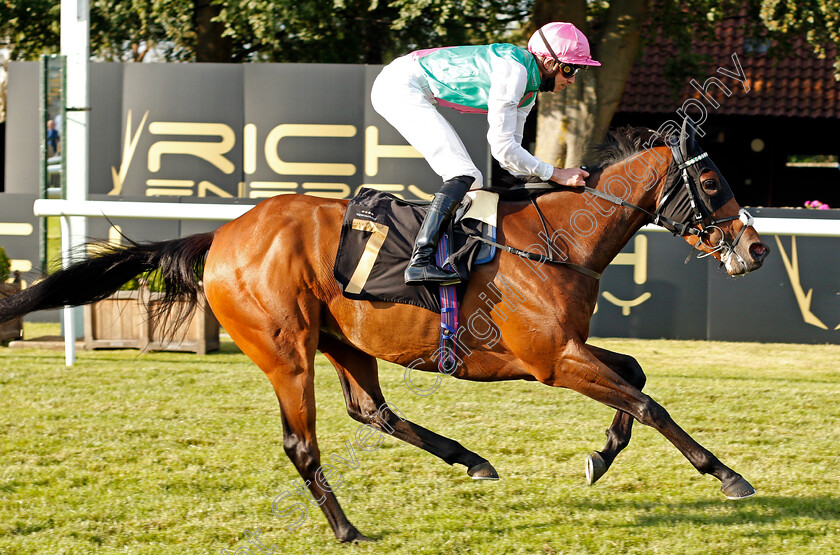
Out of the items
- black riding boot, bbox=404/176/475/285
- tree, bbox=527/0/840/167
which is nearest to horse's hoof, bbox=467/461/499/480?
black riding boot, bbox=404/176/475/285

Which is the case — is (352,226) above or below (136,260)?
above

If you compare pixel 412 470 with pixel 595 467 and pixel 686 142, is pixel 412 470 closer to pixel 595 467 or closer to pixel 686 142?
pixel 595 467

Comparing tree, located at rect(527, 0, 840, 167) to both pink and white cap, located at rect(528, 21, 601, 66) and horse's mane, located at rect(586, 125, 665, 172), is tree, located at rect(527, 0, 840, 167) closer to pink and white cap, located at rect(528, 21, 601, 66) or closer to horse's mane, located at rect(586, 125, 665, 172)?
horse's mane, located at rect(586, 125, 665, 172)

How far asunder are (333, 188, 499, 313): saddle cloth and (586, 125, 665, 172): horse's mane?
1.69ft

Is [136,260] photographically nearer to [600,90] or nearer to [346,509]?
[346,509]

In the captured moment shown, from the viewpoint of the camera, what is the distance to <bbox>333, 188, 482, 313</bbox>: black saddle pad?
11.3 feet

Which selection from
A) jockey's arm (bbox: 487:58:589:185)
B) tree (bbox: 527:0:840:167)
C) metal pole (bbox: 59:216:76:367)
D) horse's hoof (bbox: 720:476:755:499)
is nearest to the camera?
horse's hoof (bbox: 720:476:755:499)

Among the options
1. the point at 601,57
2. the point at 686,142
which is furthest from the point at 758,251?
the point at 601,57

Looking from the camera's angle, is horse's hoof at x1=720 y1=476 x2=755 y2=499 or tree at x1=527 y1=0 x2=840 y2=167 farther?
tree at x1=527 y1=0 x2=840 y2=167

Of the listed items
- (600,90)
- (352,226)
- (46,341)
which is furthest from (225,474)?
(600,90)

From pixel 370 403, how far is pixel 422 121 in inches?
50.6

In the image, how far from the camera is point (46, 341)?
771cm

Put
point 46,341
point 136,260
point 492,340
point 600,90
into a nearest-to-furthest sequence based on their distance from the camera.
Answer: point 492,340 < point 136,260 < point 46,341 < point 600,90

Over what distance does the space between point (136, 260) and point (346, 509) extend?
1523 mm
